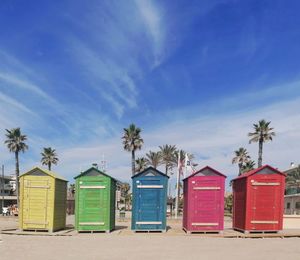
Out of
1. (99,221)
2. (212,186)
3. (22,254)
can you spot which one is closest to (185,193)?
(212,186)

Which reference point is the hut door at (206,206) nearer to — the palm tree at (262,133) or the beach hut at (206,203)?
the beach hut at (206,203)

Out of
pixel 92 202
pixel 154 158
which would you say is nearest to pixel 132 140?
pixel 154 158

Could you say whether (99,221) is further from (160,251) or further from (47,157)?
(47,157)

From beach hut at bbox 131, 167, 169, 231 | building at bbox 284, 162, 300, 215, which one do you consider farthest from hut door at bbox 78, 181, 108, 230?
building at bbox 284, 162, 300, 215

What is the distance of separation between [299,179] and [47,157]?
40204 mm

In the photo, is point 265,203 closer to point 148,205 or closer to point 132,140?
point 148,205

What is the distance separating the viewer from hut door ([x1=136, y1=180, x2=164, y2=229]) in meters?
17.8

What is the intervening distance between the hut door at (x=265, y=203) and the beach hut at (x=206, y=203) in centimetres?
135

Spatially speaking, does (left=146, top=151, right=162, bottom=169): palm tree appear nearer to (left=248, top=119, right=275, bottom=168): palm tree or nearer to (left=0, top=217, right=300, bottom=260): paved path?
(left=248, top=119, right=275, bottom=168): palm tree

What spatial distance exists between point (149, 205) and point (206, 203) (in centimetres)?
237

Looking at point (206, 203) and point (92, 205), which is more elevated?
point (206, 203)

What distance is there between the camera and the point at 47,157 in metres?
70.1

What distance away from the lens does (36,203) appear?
17.8 metres

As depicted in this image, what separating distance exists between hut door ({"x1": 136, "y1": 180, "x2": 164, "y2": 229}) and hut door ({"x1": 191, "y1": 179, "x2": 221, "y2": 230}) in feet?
4.65
